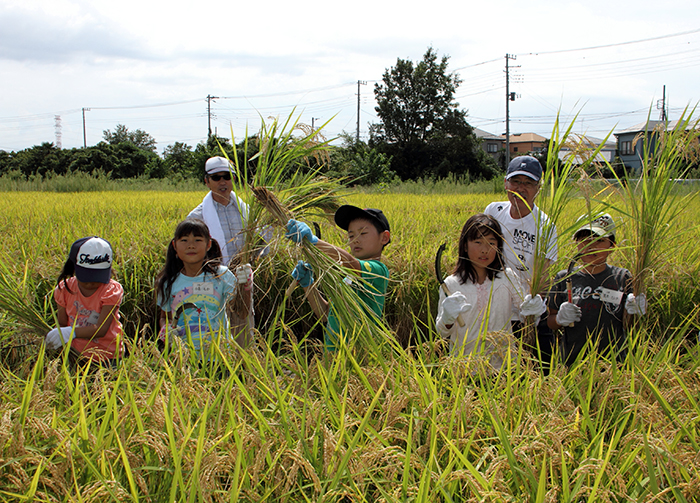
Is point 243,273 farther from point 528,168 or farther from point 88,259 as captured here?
point 528,168

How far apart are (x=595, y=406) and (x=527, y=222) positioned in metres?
1.42

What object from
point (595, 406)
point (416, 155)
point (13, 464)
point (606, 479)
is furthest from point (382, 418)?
point (416, 155)

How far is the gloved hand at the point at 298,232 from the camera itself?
184 centimetres

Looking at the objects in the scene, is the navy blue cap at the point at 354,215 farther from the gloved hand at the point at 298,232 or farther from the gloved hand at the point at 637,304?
the gloved hand at the point at 637,304

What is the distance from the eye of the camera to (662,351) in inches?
66.9

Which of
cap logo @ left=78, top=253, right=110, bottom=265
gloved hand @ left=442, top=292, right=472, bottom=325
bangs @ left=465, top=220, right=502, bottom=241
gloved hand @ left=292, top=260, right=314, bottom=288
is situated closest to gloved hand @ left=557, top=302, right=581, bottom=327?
bangs @ left=465, top=220, right=502, bottom=241

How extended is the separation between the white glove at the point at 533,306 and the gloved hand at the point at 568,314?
378 millimetres

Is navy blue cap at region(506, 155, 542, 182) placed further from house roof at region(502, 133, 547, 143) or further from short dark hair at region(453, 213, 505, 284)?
house roof at region(502, 133, 547, 143)

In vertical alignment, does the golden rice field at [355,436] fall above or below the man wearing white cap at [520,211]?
below

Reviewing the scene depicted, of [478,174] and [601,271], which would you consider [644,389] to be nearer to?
[601,271]

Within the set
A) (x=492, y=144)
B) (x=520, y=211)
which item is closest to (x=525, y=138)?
(x=492, y=144)

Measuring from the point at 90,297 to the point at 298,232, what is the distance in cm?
134

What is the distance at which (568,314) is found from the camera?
2357 millimetres

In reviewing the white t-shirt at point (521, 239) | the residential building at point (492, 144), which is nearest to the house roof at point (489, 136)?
the residential building at point (492, 144)
